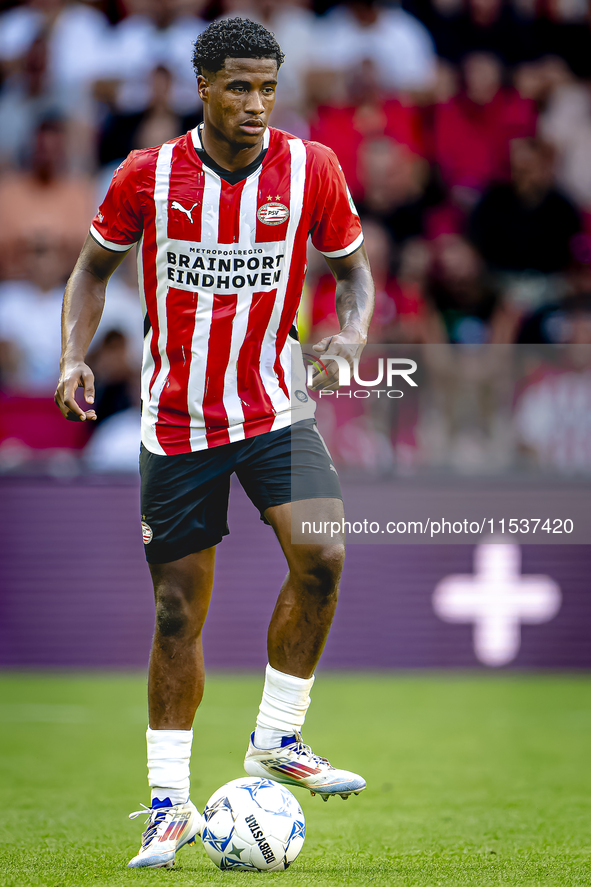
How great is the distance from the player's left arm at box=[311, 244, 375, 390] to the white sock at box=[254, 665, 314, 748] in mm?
1053

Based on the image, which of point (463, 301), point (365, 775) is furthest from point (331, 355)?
point (463, 301)

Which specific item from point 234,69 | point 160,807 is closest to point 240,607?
point 160,807

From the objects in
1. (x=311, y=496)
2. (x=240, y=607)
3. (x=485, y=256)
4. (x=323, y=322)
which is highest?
(x=485, y=256)

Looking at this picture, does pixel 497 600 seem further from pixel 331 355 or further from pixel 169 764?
pixel 331 355

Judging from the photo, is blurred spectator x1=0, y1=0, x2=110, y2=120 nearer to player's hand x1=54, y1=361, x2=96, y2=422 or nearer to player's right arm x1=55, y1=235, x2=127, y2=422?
player's right arm x1=55, y1=235, x2=127, y2=422

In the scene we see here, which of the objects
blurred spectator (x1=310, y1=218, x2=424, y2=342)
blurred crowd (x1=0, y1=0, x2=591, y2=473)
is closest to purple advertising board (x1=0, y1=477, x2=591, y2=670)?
blurred crowd (x1=0, y1=0, x2=591, y2=473)

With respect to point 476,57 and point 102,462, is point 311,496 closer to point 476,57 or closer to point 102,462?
point 102,462

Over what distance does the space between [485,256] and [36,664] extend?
471 cm

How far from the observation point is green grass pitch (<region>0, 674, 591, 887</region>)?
396 cm

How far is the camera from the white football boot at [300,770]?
406 centimetres

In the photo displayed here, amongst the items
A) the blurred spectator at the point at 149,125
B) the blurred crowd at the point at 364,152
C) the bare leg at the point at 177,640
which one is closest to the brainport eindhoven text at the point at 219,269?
the bare leg at the point at 177,640

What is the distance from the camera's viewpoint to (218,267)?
161 inches

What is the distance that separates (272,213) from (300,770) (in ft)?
6.31

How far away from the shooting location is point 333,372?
3.89 metres
